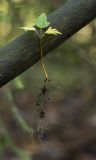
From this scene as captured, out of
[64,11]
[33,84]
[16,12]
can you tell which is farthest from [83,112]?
[64,11]

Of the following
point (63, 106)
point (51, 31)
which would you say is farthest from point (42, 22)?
point (63, 106)

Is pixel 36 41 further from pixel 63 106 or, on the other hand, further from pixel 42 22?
pixel 63 106

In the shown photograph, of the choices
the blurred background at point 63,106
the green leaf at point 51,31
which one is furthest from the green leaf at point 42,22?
the blurred background at point 63,106

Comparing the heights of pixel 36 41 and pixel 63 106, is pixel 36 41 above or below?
below

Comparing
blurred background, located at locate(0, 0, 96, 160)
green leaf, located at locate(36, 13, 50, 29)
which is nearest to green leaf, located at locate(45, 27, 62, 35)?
green leaf, located at locate(36, 13, 50, 29)

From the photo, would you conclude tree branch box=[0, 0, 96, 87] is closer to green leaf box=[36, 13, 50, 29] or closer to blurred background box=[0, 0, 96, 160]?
green leaf box=[36, 13, 50, 29]


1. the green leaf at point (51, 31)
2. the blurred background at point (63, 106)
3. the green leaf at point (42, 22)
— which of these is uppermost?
the blurred background at point (63, 106)

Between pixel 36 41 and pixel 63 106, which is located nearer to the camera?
pixel 36 41

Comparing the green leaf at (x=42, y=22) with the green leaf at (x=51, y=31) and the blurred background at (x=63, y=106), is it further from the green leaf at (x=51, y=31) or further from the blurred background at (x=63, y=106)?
the blurred background at (x=63, y=106)
